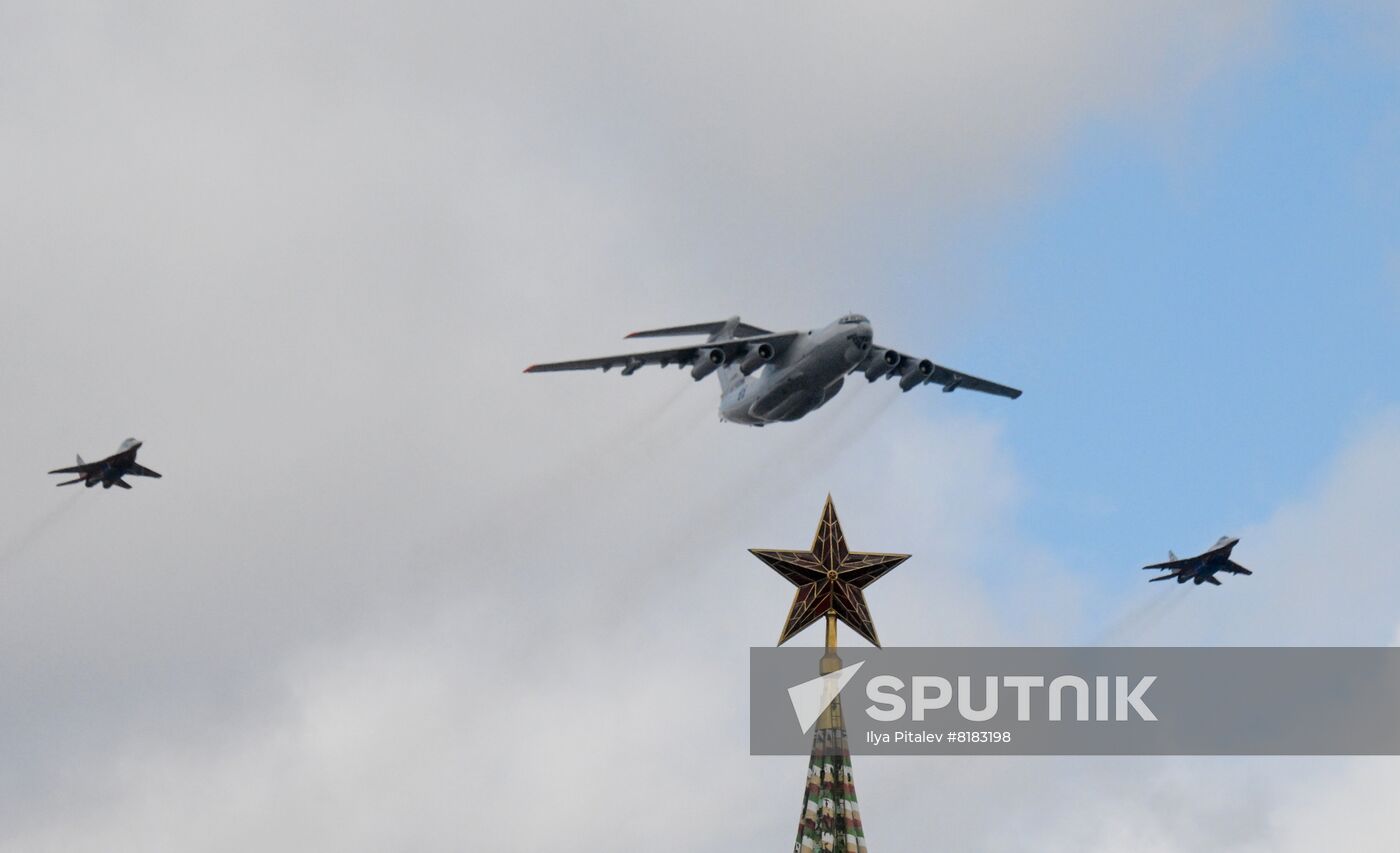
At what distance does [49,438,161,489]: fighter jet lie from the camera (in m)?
114

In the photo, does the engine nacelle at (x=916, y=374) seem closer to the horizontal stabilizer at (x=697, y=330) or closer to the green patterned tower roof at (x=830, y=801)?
the horizontal stabilizer at (x=697, y=330)

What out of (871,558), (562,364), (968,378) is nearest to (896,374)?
(968,378)

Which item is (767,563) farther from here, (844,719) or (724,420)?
(724,420)

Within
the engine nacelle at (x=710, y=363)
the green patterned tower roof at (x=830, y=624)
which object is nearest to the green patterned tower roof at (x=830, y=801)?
the green patterned tower roof at (x=830, y=624)

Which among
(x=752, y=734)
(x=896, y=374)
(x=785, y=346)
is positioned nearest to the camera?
(x=752, y=734)

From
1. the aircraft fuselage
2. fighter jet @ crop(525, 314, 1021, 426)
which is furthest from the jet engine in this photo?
the aircraft fuselage

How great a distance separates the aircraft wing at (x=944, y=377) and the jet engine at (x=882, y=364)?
16 cm

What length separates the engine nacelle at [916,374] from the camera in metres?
110

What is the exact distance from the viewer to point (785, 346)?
102 metres

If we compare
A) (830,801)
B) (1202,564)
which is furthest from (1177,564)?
(830,801)

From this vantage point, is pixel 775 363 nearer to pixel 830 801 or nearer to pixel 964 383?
pixel 964 383

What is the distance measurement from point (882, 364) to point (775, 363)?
8160 mm

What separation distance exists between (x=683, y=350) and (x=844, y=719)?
3176cm

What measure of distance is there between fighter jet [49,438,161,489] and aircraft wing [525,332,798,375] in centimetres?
2340
